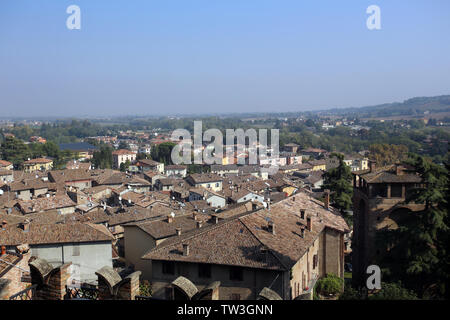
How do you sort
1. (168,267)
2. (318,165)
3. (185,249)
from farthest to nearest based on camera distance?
(318,165) < (168,267) < (185,249)

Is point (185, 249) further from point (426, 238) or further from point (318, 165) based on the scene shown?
point (318, 165)

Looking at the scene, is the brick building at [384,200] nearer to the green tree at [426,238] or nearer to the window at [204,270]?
the green tree at [426,238]

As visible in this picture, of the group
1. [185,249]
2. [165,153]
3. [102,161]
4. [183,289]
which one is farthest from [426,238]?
[165,153]

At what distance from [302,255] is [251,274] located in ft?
6.80

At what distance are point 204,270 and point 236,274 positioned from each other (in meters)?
1.21

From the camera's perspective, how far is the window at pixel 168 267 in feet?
51.6

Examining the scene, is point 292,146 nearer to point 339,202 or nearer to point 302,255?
point 339,202

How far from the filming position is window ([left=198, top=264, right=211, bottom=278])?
595 inches

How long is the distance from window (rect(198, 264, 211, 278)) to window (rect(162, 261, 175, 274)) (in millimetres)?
1080

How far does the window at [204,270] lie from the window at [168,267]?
108 cm

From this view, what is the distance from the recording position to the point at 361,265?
21.9 m

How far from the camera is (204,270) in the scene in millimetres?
15203
